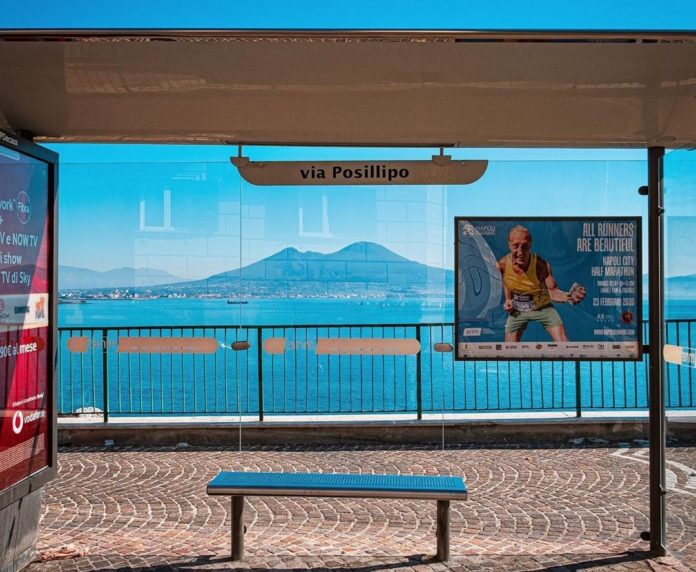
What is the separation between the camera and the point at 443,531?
422 centimetres

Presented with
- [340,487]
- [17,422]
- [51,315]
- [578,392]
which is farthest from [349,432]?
[17,422]

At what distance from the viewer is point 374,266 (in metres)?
6.36

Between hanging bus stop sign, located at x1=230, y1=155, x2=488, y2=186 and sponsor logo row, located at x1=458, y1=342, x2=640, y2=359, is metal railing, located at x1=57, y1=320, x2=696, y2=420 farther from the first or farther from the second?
hanging bus stop sign, located at x1=230, y1=155, x2=488, y2=186

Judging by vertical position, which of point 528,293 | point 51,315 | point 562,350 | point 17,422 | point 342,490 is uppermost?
point 528,293

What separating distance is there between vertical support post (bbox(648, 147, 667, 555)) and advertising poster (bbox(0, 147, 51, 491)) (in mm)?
3592

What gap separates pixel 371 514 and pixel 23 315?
2.83 m

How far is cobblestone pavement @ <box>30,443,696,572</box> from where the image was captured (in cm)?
429

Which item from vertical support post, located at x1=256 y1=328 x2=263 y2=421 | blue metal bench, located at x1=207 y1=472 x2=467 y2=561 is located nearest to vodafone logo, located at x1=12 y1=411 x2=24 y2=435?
blue metal bench, located at x1=207 y1=472 x2=467 y2=561

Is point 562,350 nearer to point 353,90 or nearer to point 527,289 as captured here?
point 527,289

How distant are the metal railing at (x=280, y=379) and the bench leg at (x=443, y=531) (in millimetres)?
2407

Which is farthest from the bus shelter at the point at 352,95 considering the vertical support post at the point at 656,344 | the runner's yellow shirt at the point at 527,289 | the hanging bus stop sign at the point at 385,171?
the runner's yellow shirt at the point at 527,289

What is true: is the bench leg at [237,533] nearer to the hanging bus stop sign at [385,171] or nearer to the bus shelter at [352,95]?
the bus shelter at [352,95]

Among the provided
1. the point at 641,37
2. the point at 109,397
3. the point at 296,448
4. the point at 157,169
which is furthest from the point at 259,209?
the point at 641,37

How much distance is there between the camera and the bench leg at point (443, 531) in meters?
4.21
